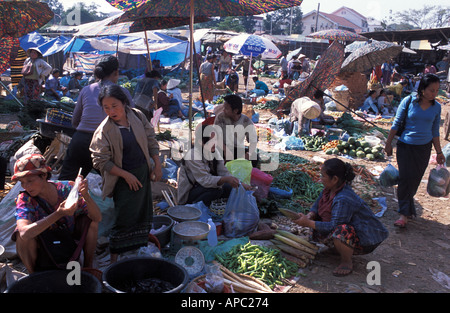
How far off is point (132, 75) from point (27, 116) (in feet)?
42.3

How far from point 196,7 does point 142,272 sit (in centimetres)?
299

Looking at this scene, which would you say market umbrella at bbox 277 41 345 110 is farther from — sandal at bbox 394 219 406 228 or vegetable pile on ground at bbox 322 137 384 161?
sandal at bbox 394 219 406 228

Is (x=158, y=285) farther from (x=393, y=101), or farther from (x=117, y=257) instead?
(x=393, y=101)

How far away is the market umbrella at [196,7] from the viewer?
12.9ft

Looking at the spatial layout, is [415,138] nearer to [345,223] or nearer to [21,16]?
[345,223]

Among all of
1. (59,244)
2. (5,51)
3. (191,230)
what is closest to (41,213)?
(59,244)

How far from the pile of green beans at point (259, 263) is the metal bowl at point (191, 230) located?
26 centimetres

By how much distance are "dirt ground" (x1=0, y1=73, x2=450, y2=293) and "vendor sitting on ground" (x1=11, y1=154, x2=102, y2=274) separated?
5.78ft

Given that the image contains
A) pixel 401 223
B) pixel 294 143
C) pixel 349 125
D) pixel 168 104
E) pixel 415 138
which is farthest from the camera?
pixel 168 104

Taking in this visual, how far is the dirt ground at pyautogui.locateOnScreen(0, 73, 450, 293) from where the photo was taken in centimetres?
326

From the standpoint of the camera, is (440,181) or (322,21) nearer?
(440,181)

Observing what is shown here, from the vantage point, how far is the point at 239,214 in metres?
3.96

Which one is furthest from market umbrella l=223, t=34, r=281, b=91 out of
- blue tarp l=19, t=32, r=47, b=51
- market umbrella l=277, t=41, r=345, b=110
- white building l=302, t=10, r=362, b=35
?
white building l=302, t=10, r=362, b=35
